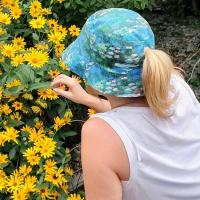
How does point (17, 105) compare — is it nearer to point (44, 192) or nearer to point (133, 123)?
point (44, 192)

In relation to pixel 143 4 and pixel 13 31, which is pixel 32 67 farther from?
pixel 143 4

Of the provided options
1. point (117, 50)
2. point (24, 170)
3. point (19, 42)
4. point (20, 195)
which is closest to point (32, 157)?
point (24, 170)

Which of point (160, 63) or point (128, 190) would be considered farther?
point (128, 190)

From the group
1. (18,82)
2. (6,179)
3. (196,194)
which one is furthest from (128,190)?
(18,82)

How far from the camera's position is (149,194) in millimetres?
1616

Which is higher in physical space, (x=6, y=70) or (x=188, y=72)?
(x=6, y=70)

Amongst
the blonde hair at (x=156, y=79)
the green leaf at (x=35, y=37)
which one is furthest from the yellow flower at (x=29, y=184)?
the blonde hair at (x=156, y=79)

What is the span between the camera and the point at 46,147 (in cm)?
234

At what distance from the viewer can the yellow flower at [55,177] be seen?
2.27m

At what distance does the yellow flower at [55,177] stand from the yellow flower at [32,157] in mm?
75

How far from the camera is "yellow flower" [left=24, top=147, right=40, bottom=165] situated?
7.61 feet

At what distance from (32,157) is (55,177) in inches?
5.1

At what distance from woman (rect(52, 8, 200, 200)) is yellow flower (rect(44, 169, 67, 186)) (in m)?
0.67

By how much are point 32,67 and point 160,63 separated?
3.93 ft
